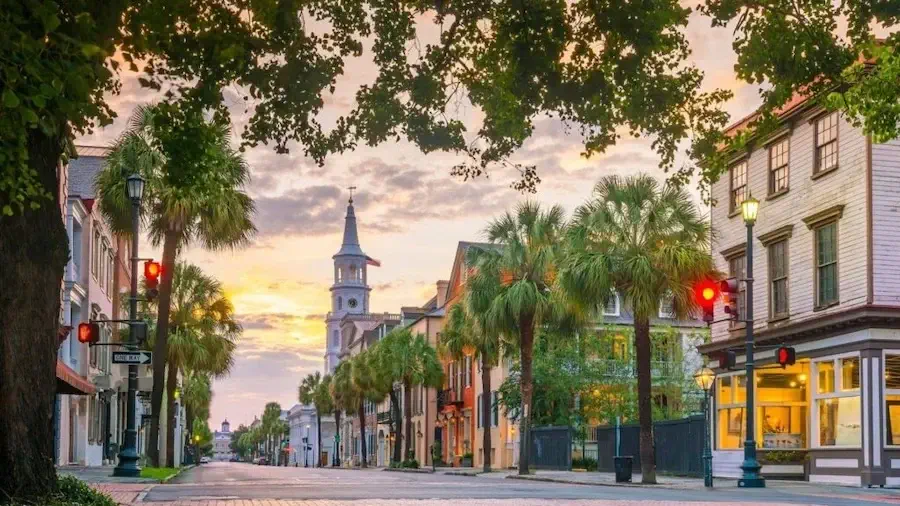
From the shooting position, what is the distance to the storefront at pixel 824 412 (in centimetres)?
3014

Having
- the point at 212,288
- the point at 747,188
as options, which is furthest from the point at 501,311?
the point at 212,288

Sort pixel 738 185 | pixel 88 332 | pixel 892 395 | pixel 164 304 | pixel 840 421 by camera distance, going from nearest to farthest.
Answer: pixel 88 332, pixel 892 395, pixel 840 421, pixel 164 304, pixel 738 185

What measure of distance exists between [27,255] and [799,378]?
2738 centimetres

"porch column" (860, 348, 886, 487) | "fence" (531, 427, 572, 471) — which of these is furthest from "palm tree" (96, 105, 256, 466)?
"fence" (531, 427, 572, 471)

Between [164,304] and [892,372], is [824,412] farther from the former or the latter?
[164,304]

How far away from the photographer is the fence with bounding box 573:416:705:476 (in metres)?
38.7

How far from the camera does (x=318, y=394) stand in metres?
126

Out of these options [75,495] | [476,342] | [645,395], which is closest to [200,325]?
[476,342]

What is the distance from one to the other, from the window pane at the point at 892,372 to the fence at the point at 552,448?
909 inches

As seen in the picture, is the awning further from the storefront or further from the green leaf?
the green leaf

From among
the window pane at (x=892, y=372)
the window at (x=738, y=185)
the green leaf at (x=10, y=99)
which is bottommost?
the window pane at (x=892, y=372)

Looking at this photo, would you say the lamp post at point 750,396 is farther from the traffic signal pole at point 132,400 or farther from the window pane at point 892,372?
the traffic signal pole at point 132,400

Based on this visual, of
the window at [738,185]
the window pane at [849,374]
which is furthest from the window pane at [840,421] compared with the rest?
the window at [738,185]

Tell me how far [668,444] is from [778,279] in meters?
8.20
